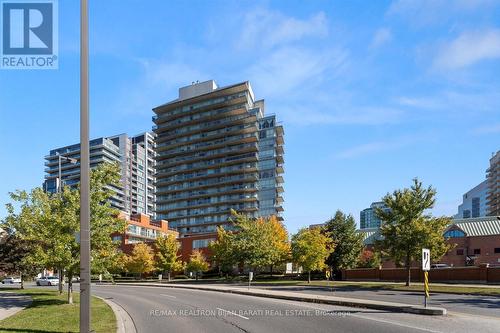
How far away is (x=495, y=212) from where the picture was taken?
538 feet

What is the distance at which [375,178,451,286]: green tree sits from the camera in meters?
34.8

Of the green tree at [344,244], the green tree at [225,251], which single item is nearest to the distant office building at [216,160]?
the green tree at [225,251]

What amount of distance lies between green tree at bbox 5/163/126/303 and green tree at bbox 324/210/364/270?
3363 cm

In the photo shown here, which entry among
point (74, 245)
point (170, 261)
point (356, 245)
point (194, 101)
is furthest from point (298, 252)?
point (194, 101)

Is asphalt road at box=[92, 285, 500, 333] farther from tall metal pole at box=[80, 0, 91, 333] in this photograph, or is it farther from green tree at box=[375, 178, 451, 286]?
green tree at box=[375, 178, 451, 286]

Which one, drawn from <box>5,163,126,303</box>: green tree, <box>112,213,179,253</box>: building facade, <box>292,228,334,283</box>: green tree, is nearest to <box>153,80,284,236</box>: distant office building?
<box>112,213,179,253</box>: building facade

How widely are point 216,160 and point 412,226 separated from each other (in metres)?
91.1

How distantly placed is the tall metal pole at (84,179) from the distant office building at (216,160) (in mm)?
104819

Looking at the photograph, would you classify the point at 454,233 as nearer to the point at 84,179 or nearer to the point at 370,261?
the point at 370,261

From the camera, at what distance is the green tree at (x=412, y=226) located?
1368 inches

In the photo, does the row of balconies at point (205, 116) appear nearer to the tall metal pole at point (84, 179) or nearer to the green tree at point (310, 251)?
the green tree at point (310, 251)

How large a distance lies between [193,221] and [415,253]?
90677 mm

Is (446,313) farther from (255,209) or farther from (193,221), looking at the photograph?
(193,221)

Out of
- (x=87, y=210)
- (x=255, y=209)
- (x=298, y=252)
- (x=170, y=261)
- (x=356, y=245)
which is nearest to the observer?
(x=87, y=210)
